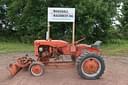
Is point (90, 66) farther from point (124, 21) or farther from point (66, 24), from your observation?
point (124, 21)

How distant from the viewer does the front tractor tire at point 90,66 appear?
13492 millimetres

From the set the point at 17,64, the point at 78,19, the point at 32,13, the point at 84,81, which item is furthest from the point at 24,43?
the point at 84,81

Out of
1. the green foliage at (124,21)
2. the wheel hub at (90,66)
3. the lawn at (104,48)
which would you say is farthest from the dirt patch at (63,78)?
the green foliage at (124,21)

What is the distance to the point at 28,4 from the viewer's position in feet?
86.8

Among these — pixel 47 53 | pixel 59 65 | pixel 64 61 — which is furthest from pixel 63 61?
pixel 47 53

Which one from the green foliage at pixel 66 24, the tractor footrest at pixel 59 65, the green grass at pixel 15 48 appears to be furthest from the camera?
the green foliage at pixel 66 24

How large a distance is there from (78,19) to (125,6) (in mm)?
7133

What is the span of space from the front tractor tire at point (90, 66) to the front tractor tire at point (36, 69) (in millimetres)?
1245

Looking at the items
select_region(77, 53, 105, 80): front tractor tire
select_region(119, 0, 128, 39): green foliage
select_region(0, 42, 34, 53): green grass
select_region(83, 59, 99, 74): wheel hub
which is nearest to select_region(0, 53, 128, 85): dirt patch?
select_region(77, 53, 105, 80): front tractor tire

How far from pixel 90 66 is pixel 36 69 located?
179 cm

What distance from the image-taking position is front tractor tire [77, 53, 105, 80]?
1349 centimetres

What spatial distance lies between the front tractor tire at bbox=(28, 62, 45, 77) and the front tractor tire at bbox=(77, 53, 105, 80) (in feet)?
4.08

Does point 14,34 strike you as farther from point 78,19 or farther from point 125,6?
point 125,6

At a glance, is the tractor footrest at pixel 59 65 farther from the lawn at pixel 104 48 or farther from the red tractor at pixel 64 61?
the lawn at pixel 104 48
